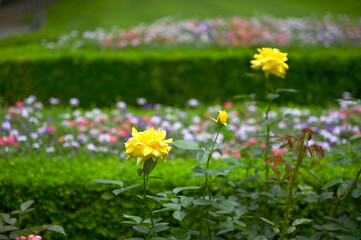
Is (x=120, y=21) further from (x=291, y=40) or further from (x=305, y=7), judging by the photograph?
(x=305, y=7)

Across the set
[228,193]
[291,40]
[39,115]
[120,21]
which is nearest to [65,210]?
[228,193]

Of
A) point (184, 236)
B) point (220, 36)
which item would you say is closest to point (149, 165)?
point (184, 236)

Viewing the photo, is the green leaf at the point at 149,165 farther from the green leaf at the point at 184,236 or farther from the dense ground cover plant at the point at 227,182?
the green leaf at the point at 184,236

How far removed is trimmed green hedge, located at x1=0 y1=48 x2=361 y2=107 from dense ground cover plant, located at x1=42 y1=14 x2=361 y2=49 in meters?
1.64

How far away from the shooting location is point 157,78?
5.73 meters

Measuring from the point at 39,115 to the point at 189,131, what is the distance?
180cm

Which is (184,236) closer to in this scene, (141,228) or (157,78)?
(141,228)

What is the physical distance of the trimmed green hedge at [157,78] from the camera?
5.73 m

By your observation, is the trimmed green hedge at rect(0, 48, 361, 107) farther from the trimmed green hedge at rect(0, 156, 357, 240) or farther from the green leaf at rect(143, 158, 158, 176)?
the green leaf at rect(143, 158, 158, 176)

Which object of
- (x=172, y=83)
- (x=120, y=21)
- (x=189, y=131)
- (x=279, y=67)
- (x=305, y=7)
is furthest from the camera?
(x=305, y=7)

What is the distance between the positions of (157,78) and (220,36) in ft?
10.1

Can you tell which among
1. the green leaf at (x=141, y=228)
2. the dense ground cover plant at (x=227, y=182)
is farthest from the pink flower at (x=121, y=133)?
the green leaf at (x=141, y=228)

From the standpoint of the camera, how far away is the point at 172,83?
5746mm

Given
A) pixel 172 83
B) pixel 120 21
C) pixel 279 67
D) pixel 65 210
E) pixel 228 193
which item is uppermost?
pixel 120 21
